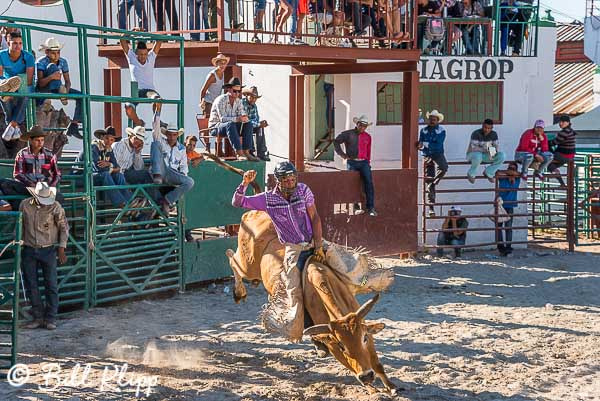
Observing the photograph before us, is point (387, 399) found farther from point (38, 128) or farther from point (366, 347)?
point (38, 128)

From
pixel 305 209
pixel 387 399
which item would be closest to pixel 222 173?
pixel 305 209

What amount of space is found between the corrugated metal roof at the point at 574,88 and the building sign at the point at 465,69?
37.9 ft

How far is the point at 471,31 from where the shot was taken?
1747cm

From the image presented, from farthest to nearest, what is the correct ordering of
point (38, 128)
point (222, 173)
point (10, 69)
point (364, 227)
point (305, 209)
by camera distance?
point (364, 227)
point (222, 173)
point (10, 69)
point (38, 128)
point (305, 209)

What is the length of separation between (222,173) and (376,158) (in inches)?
190

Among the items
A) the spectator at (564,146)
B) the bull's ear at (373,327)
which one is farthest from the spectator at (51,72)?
the spectator at (564,146)

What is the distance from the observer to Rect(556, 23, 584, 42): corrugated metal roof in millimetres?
33000

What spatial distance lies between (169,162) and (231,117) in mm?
1594

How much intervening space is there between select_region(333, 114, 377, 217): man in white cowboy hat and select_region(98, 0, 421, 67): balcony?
1129 millimetres

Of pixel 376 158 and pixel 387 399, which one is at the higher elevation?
pixel 376 158

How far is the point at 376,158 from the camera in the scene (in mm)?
17078

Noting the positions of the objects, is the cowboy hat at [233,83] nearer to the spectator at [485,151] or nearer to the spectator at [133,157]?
the spectator at [133,157]

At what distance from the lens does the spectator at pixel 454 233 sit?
15742 mm

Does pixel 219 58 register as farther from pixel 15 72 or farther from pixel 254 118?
pixel 15 72
